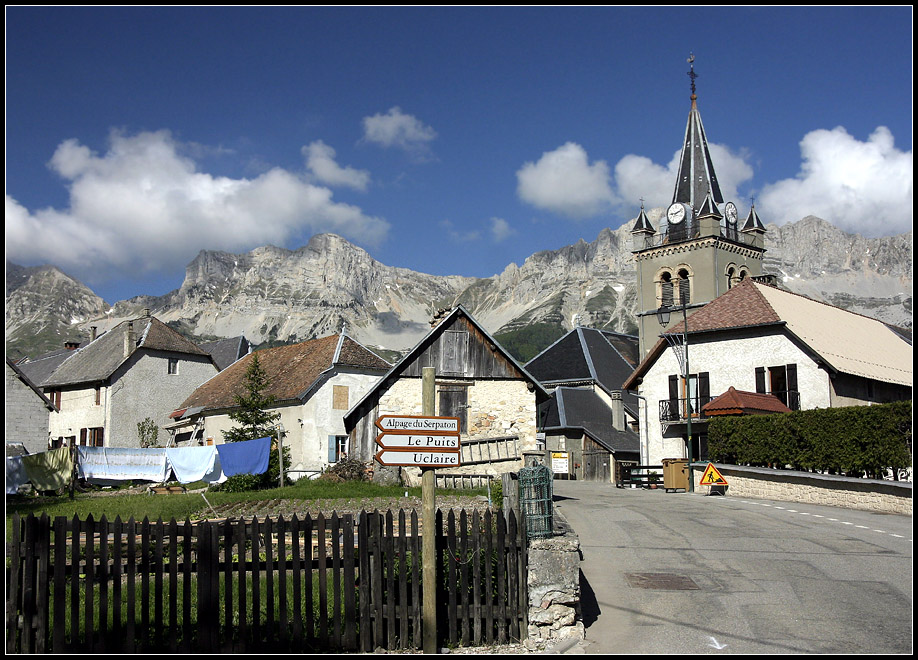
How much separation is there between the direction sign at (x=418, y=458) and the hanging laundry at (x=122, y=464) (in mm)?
24688

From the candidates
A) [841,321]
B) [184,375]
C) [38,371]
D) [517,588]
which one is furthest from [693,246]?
[517,588]

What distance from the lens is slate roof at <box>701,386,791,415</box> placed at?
30.3 m

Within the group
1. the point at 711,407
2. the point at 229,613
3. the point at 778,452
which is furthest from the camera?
the point at 711,407

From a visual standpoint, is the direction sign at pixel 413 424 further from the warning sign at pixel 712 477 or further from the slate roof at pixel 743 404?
the slate roof at pixel 743 404

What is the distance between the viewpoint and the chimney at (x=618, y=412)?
152ft

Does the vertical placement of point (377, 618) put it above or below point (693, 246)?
below

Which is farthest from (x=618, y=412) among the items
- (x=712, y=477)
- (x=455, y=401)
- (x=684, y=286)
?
(x=712, y=477)

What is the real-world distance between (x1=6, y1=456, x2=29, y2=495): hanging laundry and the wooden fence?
20667 mm

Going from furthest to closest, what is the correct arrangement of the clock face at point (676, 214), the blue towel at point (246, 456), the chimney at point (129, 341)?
the clock face at point (676, 214)
the chimney at point (129, 341)
the blue towel at point (246, 456)

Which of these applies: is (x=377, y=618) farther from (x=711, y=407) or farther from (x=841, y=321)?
(x=841, y=321)

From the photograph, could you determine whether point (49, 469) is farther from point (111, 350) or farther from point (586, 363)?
point (586, 363)

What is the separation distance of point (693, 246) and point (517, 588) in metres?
54.7

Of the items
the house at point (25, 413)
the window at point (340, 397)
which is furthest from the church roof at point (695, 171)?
the house at point (25, 413)

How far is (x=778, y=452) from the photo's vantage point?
24.7 meters
